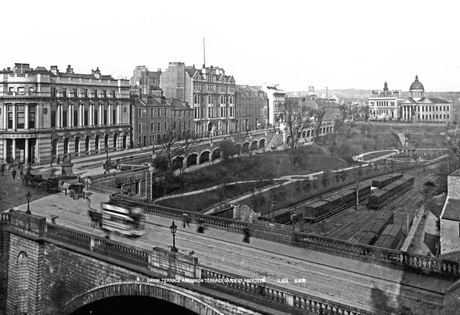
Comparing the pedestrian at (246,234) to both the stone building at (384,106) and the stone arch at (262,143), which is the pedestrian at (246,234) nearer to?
the stone arch at (262,143)

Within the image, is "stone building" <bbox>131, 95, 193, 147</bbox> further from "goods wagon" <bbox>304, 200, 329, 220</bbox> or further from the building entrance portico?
"goods wagon" <bbox>304, 200, 329, 220</bbox>

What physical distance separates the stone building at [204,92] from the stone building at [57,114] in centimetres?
1399

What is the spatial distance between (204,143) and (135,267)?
4386 centimetres

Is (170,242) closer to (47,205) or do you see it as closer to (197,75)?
(47,205)

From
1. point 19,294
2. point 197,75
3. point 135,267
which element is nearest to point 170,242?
point 135,267

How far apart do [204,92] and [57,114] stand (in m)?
27.3

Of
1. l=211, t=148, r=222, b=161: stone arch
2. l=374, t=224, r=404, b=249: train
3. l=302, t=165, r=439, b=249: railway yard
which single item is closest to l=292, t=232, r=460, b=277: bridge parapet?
l=374, t=224, r=404, b=249: train

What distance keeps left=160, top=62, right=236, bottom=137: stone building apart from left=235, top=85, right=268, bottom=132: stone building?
3.25 meters

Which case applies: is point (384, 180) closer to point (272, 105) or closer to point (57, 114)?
point (57, 114)

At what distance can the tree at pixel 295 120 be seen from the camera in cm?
7495

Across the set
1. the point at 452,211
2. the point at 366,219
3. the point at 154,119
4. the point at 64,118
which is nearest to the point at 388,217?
the point at 366,219

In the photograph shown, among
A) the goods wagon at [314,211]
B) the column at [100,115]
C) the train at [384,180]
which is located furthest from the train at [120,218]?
the train at [384,180]

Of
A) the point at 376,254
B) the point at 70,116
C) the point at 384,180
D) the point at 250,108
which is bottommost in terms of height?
the point at 384,180

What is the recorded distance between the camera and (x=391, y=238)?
2984 cm
